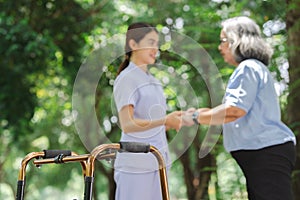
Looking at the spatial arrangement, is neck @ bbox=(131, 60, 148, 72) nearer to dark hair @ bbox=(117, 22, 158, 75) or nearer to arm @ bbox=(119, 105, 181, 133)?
dark hair @ bbox=(117, 22, 158, 75)

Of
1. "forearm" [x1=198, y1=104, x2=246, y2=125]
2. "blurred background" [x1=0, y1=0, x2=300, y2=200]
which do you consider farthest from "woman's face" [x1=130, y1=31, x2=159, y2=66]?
"blurred background" [x1=0, y1=0, x2=300, y2=200]

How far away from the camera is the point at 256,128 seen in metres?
2.91

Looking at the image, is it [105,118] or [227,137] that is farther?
[105,118]

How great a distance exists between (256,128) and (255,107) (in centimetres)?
10

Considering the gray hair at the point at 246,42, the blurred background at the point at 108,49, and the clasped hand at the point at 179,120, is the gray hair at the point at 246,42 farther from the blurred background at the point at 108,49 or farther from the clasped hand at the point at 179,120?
the blurred background at the point at 108,49

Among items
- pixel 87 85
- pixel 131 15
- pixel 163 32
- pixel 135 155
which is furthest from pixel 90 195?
pixel 131 15

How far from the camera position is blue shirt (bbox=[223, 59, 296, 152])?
288 cm

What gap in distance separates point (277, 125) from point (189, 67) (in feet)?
10.4

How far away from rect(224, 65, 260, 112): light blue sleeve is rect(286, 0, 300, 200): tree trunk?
1.36 meters

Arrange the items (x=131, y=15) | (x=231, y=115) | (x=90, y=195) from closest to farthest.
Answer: (x=90, y=195) → (x=231, y=115) → (x=131, y=15)

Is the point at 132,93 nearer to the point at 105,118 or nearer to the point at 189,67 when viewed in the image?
the point at 189,67

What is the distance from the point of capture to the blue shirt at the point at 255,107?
2879 mm

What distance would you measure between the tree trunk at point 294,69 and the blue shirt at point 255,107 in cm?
130

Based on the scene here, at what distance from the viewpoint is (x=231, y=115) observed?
9.48 ft
